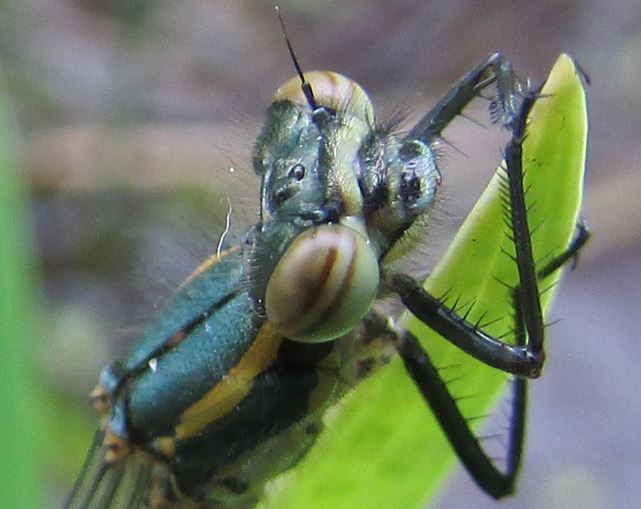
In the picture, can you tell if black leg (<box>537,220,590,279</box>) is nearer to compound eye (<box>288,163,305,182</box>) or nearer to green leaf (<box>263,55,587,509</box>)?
green leaf (<box>263,55,587,509</box>)

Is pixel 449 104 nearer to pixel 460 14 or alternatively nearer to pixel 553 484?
pixel 553 484

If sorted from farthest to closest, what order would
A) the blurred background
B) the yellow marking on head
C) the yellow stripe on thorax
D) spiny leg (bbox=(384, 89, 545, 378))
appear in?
the blurred background < the yellow stripe on thorax < the yellow marking on head < spiny leg (bbox=(384, 89, 545, 378))

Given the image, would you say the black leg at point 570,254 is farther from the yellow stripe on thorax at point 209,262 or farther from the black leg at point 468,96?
the yellow stripe on thorax at point 209,262

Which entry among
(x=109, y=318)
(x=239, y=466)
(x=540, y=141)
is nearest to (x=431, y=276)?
(x=540, y=141)

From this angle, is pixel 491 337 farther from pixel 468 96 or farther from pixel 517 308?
pixel 468 96

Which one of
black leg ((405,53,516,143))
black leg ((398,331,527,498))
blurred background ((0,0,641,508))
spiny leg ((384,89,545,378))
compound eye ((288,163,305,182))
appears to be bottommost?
blurred background ((0,0,641,508))

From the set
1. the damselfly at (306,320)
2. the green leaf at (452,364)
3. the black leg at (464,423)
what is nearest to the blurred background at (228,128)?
the damselfly at (306,320)

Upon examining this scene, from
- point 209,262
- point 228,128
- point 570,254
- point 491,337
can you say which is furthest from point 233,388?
point 228,128

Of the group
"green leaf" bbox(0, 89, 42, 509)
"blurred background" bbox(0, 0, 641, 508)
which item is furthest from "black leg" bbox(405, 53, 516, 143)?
"blurred background" bbox(0, 0, 641, 508)
